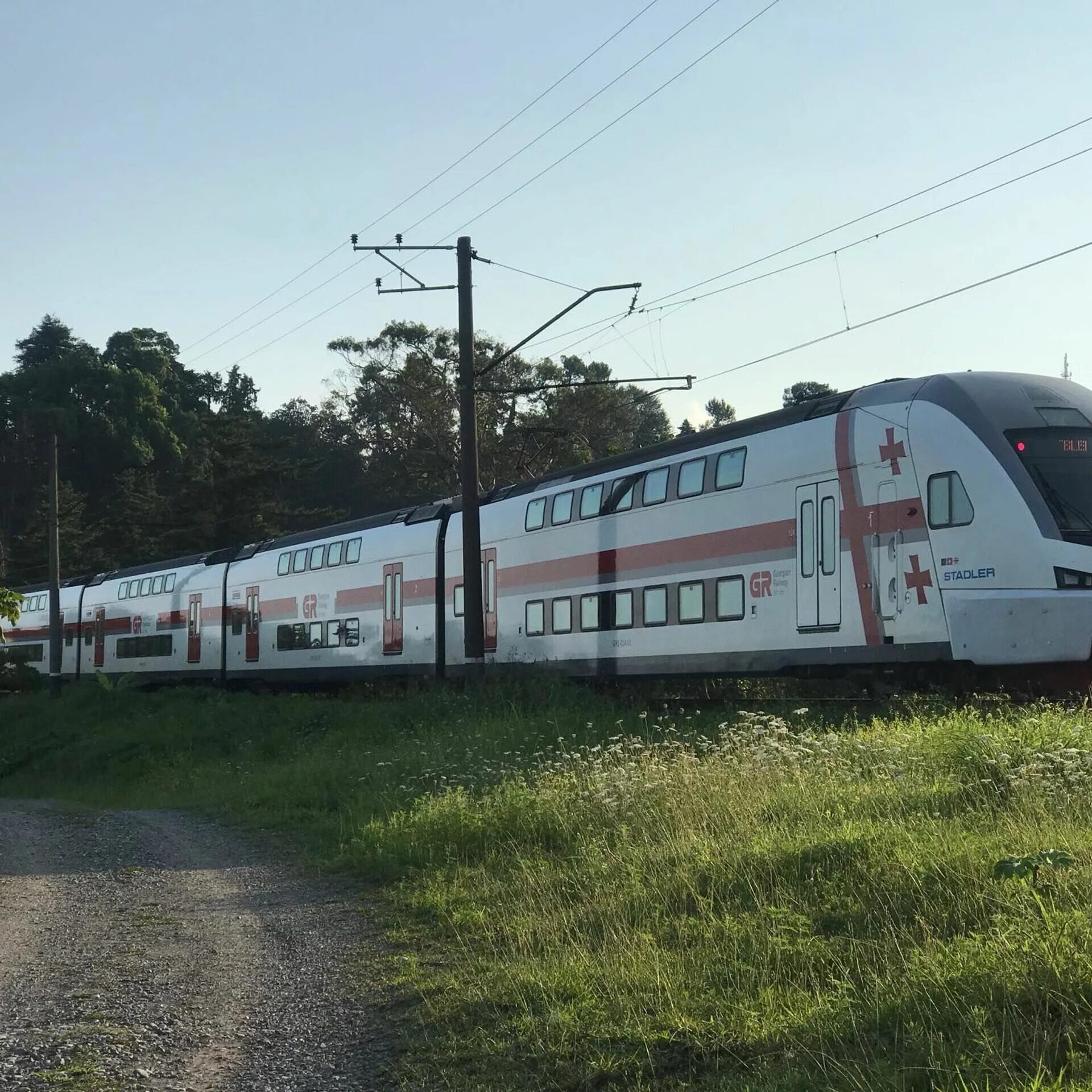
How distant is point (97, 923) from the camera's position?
939cm

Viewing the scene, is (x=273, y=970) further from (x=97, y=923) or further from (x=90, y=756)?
(x=90, y=756)

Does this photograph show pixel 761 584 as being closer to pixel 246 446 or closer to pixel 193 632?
pixel 193 632

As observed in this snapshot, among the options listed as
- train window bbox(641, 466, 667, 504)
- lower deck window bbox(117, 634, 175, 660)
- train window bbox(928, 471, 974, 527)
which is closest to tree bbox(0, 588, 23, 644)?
train window bbox(641, 466, 667, 504)

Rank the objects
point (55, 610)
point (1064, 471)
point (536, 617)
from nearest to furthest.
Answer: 1. point (1064, 471)
2. point (536, 617)
3. point (55, 610)

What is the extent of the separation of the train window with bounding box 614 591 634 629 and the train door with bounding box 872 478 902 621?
5524mm

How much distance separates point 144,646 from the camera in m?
42.4

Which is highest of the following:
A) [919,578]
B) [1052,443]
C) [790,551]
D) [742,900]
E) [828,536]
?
[1052,443]

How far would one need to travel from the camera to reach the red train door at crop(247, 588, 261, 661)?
35.2 meters

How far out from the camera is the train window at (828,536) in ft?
55.4

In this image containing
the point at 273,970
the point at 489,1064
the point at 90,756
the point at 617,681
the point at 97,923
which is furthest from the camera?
the point at 90,756

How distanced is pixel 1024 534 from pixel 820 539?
306cm

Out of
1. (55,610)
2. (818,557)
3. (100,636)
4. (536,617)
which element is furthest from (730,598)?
(100,636)

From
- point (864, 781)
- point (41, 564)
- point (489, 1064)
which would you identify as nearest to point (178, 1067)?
point (489, 1064)

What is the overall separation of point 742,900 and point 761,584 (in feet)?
35.8
